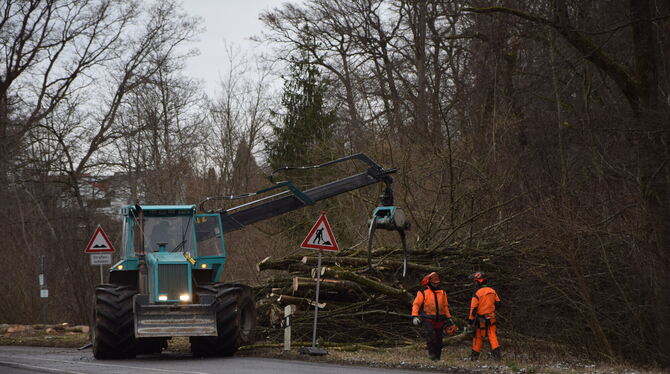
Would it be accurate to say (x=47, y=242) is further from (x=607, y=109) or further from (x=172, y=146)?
(x=607, y=109)

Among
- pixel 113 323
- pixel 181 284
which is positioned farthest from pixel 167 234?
pixel 113 323

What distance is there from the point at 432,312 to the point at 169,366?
482cm

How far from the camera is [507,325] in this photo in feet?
65.2

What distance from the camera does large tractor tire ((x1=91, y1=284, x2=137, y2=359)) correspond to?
1744 centimetres

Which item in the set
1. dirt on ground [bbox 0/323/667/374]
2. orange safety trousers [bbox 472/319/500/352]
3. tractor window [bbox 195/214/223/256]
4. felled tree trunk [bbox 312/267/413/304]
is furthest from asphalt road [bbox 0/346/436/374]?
felled tree trunk [bbox 312/267/413/304]

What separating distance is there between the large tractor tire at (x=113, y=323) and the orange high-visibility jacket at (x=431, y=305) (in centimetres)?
539

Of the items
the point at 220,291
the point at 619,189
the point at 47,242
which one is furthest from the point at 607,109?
the point at 47,242

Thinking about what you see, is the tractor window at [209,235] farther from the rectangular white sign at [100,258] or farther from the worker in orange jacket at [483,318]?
the rectangular white sign at [100,258]

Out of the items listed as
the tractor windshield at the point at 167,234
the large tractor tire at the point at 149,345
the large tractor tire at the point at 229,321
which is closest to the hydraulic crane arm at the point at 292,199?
the tractor windshield at the point at 167,234

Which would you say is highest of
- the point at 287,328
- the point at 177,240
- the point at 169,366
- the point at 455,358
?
the point at 177,240

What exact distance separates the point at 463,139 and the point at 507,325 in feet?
26.5

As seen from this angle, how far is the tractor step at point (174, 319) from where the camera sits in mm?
17078

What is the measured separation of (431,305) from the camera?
672 inches

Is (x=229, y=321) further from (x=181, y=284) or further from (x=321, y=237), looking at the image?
(x=321, y=237)
